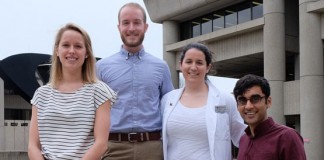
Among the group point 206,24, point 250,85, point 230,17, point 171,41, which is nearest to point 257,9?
point 230,17

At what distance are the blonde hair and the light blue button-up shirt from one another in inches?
42.8

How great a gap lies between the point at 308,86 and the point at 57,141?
67.6 ft

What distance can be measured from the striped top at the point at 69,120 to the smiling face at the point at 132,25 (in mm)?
1154

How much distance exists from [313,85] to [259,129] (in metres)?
19.7

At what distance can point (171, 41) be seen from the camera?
Result: 34.3 meters

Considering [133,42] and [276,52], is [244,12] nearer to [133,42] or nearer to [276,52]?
[276,52]

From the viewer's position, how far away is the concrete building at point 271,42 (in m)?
23.0

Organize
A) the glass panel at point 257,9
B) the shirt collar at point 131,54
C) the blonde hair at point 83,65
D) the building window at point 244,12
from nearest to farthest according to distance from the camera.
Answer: the blonde hair at point 83,65 < the shirt collar at point 131,54 < the glass panel at point 257,9 < the building window at point 244,12

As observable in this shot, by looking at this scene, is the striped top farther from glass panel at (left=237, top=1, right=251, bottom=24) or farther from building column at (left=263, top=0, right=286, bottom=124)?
glass panel at (left=237, top=1, right=251, bottom=24)

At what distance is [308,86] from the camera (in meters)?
23.1

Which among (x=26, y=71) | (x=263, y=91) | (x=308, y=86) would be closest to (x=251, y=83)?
(x=263, y=91)

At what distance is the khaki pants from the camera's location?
504 cm

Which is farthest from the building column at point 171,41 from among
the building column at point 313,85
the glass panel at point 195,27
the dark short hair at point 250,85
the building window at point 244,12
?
the dark short hair at point 250,85

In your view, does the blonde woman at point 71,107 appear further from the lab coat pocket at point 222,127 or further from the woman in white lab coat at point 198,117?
the lab coat pocket at point 222,127
